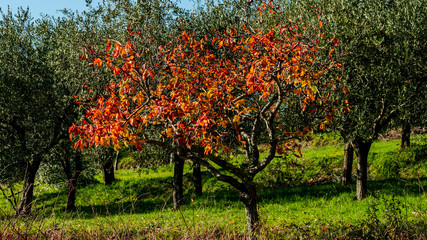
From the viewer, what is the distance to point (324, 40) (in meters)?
15.2

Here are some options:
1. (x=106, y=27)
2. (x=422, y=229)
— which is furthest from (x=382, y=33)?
(x=106, y=27)

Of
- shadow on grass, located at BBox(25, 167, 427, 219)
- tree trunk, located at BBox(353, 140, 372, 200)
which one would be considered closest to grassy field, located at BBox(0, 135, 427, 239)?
shadow on grass, located at BBox(25, 167, 427, 219)

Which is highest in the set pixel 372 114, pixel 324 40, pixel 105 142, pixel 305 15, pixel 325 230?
pixel 305 15

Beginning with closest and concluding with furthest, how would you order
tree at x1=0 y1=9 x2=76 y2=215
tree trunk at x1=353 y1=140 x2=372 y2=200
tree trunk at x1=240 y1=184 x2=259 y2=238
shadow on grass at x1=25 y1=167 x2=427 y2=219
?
1. tree trunk at x1=240 y1=184 x2=259 y2=238
2. tree trunk at x1=353 y1=140 x2=372 y2=200
3. shadow on grass at x1=25 y1=167 x2=427 y2=219
4. tree at x1=0 y1=9 x2=76 y2=215

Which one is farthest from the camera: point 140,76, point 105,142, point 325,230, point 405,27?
point 405,27

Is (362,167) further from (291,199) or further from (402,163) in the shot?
(402,163)

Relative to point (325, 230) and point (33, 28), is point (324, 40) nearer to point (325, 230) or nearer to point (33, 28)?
point (325, 230)

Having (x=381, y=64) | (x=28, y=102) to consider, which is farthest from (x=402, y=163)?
(x=28, y=102)

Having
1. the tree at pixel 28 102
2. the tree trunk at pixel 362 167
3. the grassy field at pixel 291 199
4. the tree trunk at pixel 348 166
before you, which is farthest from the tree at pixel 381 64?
the tree at pixel 28 102

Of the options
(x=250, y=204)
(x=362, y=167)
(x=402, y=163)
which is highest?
(x=362, y=167)

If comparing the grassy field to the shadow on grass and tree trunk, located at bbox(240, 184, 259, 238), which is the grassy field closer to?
the shadow on grass

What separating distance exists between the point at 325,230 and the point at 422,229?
243 cm

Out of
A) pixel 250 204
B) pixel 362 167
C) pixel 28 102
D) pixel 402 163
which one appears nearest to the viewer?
pixel 250 204

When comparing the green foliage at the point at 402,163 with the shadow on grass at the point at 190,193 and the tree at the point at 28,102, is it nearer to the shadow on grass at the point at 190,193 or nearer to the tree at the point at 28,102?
the shadow on grass at the point at 190,193
